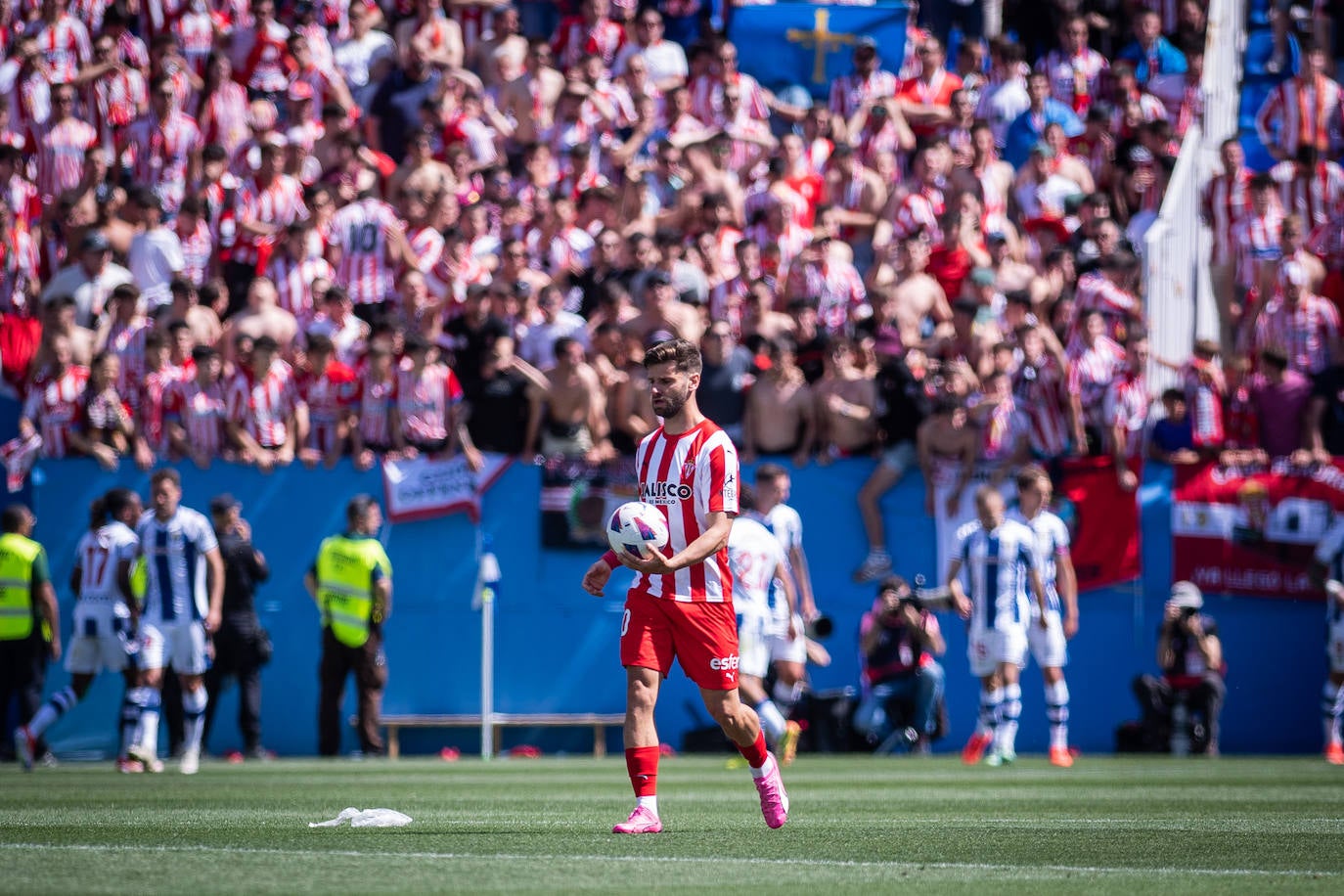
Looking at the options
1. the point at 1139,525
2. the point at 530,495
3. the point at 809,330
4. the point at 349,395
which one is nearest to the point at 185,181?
the point at 349,395

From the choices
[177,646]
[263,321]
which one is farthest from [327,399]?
[177,646]

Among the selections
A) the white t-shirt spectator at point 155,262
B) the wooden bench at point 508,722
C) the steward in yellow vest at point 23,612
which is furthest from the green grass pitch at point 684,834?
the white t-shirt spectator at point 155,262

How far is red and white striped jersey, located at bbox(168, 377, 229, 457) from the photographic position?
19.2 meters

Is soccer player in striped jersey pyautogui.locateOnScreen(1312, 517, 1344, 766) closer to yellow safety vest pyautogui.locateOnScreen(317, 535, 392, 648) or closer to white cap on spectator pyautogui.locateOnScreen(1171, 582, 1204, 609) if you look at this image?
white cap on spectator pyautogui.locateOnScreen(1171, 582, 1204, 609)

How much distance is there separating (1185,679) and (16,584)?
10883mm

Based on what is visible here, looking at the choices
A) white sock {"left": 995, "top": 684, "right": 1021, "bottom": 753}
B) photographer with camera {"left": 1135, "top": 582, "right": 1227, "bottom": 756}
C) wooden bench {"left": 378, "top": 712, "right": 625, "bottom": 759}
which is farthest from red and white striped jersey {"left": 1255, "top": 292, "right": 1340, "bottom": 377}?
wooden bench {"left": 378, "top": 712, "right": 625, "bottom": 759}

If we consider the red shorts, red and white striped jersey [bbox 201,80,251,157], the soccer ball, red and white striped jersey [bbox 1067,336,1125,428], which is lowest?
the red shorts

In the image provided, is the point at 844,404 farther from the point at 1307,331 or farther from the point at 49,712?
the point at 49,712

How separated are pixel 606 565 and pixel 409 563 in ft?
36.4

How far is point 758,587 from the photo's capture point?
55.4 ft

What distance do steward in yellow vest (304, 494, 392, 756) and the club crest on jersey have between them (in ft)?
32.7

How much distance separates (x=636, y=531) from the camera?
8.91m

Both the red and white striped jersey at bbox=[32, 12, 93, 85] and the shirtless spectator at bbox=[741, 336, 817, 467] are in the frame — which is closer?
the shirtless spectator at bbox=[741, 336, 817, 467]

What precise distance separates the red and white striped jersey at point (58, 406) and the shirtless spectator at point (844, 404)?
22.8 feet
